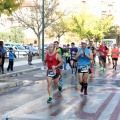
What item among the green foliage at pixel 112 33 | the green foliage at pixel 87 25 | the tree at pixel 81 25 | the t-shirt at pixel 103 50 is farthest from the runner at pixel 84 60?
the green foliage at pixel 112 33

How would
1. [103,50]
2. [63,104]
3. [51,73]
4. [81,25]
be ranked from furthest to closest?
1. [81,25]
2. [103,50]
3. [51,73]
4. [63,104]

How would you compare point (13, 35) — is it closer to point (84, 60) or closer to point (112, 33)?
point (112, 33)

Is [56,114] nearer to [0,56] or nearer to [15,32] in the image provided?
[0,56]

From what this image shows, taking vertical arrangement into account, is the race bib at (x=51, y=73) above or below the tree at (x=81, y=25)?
below

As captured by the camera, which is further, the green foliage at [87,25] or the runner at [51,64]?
the green foliage at [87,25]

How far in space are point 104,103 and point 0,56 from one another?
853 cm

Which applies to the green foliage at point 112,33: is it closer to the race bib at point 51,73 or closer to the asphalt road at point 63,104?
the asphalt road at point 63,104

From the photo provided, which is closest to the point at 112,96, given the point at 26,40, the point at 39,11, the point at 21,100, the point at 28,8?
the point at 21,100

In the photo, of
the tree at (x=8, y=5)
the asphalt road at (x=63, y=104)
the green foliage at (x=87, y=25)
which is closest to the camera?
the asphalt road at (x=63, y=104)

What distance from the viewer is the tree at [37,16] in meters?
37.7

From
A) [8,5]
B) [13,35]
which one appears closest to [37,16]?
[8,5]

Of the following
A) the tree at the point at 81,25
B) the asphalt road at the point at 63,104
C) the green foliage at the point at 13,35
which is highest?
the tree at the point at 81,25

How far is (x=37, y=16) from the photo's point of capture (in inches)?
1527

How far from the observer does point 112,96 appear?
393 inches
